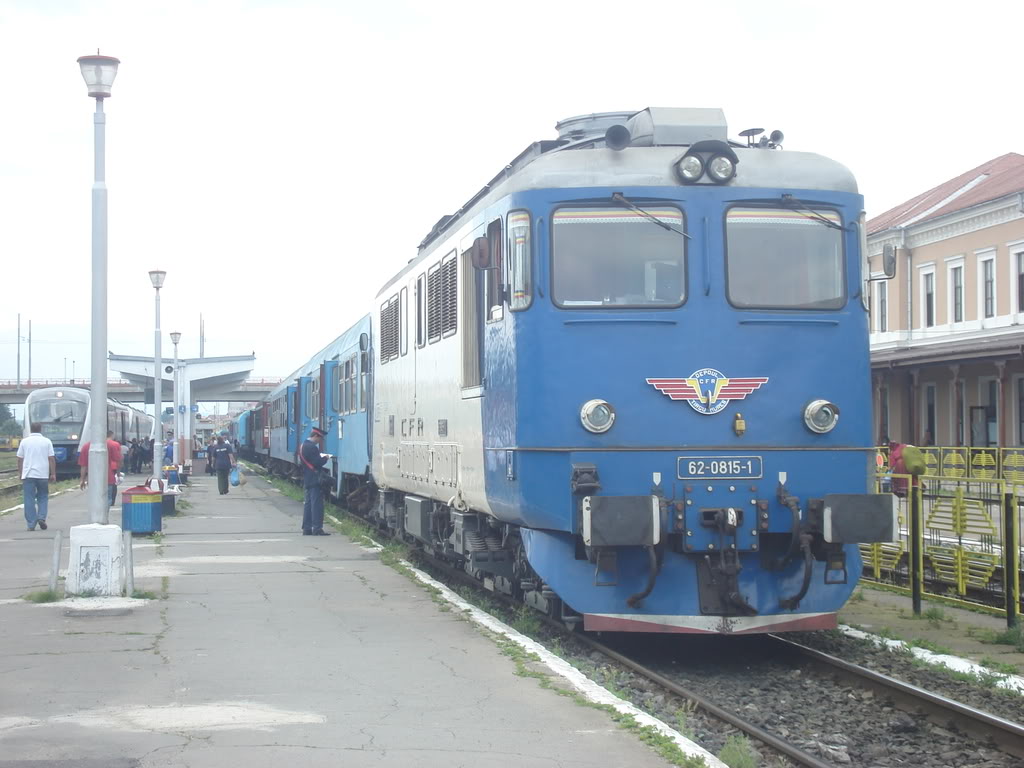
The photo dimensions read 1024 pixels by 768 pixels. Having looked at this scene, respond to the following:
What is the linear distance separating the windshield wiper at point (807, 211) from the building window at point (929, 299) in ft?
118

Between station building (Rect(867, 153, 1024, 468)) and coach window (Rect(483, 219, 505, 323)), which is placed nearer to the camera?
coach window (Rect(483, 219, 505, 323))

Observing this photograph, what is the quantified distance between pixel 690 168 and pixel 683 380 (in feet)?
→ 4.83

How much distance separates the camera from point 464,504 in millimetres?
10969

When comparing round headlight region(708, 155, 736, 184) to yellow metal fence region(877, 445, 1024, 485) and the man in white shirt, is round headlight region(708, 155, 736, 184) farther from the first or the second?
yellow metal fence region(877, 445, 1024, 485)

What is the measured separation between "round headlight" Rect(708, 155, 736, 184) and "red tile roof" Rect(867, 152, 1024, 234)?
32.5 metres

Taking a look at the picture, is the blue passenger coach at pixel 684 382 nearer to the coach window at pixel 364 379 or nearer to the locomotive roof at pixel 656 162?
the locomotive roof at pixel 656 162

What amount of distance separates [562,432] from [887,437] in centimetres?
3526

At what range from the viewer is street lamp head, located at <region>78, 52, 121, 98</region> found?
1143 cm

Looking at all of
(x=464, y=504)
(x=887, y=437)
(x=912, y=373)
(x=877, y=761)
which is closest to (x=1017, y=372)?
(x=912, y=373)

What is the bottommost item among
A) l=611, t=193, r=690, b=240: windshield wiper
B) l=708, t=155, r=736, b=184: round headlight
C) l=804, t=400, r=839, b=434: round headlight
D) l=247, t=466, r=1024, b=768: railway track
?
l=247, t=466, r=1024, b=768: railway track

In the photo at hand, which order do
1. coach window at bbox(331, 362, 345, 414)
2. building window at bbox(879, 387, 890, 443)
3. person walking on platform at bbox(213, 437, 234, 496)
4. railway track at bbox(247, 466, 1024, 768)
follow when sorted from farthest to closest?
building window at bbox(879, 387, 890, 443) < person walking on platform at bbox(213, 437, 234, 496) < coach window at bbox(331, 362, 345, 414) < railway track at bbox(247, 466, 1024, 768)

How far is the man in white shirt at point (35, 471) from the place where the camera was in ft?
64.3

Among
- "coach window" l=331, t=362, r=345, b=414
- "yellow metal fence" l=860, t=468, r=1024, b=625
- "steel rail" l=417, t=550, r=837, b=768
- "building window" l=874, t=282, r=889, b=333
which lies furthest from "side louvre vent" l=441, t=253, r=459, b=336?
"building window" l=874, t=282, r=889, b=333

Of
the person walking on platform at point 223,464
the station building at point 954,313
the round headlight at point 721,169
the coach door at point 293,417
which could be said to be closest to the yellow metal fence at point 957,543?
the round headlight at point 721,169
